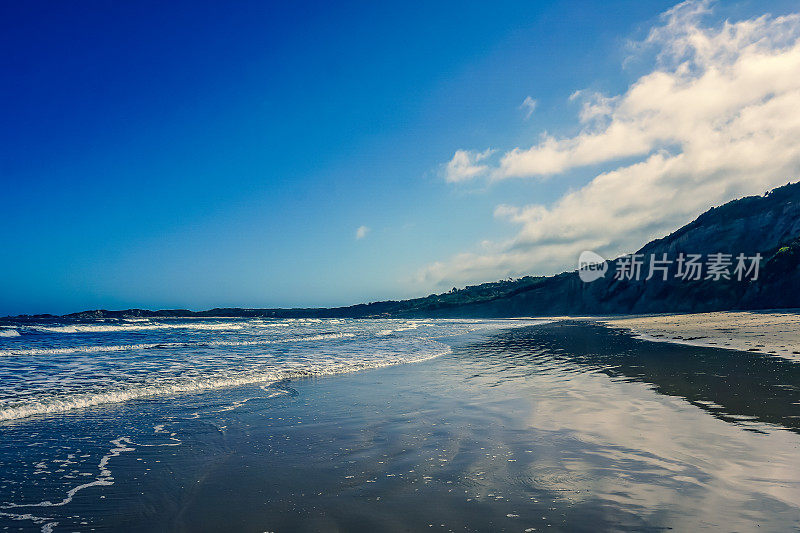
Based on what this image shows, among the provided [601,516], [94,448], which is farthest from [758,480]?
[94,448]

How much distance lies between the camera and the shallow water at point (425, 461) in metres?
4.03

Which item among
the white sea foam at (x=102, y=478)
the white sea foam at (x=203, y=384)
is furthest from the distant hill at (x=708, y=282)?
the white sea foam at (x=102, y=478)

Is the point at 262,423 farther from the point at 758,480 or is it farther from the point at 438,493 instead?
the point at 758,480

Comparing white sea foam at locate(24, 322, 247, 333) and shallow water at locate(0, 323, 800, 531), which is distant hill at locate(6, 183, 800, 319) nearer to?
shallow water at locate(0, 323, 800, 531)

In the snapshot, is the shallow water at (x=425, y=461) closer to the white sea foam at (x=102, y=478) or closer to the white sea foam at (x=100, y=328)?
the white sea foam at (x=102, y=478)

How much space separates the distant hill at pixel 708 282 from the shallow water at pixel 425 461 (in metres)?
60.0

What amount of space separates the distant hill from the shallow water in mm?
59985

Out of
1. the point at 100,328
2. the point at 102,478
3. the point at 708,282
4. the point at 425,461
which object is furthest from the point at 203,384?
the point at 708,282

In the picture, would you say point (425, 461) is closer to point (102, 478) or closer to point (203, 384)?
point (102, 478)

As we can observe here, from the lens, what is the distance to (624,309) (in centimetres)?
8531

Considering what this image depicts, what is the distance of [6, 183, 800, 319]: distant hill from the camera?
57250 millimetres

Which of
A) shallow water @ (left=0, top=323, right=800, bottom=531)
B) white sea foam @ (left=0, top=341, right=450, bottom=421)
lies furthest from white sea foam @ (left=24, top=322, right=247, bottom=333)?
shallow water @ (left=0, top=323, right=800, bottom=531)

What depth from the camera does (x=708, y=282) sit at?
7031cm

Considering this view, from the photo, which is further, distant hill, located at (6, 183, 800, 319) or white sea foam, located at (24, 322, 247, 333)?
distant hill, located at (6, 183, 800, 319)
